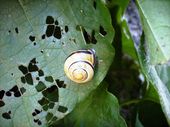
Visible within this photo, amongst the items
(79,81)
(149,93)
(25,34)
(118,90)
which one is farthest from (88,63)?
(118,90)

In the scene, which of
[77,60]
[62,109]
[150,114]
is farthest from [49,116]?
[150,114]

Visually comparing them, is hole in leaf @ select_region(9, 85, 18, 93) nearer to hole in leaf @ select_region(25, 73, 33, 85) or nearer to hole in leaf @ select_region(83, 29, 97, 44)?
hole in leaf @ select_region(25, 73, 33, 85)

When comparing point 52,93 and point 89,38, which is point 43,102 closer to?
point 52,93

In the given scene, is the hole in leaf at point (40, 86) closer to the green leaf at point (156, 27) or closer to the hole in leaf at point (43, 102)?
the hole in leaf at point (43, 102)

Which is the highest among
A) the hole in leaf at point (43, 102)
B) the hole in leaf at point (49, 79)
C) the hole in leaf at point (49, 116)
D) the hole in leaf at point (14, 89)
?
the hole in leaf at point (14, 89)

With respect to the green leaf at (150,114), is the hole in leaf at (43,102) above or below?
above

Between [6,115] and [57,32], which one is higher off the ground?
[57,32]

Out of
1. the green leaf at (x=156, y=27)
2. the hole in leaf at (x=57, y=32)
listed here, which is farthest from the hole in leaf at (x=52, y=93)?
the green leaf at (x=156, y=27)
